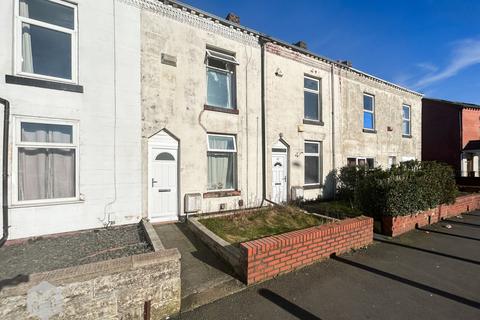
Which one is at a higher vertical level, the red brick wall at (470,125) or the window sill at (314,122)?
the red brick wall at (470,125)

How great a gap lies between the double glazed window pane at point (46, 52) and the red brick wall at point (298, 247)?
18.5 ft

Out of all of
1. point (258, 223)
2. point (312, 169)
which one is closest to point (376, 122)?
point (312, 169)

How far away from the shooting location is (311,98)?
10.4 metres

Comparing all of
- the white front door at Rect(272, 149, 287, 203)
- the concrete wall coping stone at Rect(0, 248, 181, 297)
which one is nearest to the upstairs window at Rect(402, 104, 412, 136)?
the white front door at Rect(272, 149, 287, 203)

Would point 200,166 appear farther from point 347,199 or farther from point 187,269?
point 347,199

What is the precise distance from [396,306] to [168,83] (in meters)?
6.79

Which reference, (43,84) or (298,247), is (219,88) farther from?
(298,247)

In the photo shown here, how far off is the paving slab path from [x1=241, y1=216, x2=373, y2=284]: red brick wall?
0.15 metres

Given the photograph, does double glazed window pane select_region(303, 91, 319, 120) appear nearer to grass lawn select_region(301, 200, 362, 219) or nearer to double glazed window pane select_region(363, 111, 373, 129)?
double glazed window pane select_region(363, 111, 373, 129)

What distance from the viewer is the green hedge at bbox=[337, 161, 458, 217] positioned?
6191 millimetres

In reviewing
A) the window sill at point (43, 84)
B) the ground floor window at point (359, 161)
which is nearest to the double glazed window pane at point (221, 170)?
the window sill at point (43, 84)

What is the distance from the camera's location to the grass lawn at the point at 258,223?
5.30m

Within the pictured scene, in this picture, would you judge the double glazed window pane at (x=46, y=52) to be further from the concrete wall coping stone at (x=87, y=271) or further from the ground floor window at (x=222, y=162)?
the concrete wall coping stone at (x=87, y=271)

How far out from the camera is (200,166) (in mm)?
7297
